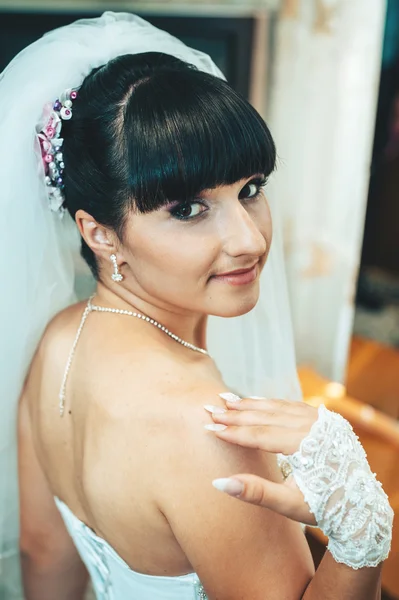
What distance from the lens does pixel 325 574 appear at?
88cm

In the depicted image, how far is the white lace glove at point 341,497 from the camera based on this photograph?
32.7 inches

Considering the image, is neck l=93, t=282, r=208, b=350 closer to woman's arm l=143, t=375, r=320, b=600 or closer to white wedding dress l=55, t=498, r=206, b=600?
woman's arm l=143, t=375, r=320, b=600

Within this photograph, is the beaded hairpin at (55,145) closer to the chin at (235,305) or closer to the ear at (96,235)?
the ear at (96,235)

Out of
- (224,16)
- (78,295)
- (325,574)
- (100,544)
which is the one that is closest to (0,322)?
(78,295)

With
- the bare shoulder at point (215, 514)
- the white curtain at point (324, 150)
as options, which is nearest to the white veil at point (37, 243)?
the bare shoulder at point (215, 514)

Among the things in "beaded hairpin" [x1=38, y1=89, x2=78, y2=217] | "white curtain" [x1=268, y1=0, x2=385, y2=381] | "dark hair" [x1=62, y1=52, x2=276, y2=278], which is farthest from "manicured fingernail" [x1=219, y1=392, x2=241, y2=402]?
"white curtain" [x1=268, y1=0, x2=385, y2=381]

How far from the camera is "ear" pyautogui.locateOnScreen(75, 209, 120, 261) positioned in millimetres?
1143

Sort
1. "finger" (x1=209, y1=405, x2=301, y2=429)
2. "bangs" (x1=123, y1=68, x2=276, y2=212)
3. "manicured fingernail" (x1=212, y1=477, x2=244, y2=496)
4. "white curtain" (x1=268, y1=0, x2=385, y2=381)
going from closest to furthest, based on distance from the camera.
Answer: "manicured fingernail" (x1=212, y1=477, x2=244, y2=496), "finger" (x1=209, y1=405, x2=301, y2=429), "bangs" (x1=123, y1=68, x2=276, y2=212), "white curtain" (x1=268, y1=0, x2=385, y2=381)

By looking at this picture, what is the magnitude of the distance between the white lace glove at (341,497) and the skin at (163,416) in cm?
11

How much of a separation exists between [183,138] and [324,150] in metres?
1.98

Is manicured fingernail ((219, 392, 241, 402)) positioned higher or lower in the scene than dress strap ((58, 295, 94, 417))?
higher

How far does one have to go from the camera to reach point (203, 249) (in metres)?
1.05

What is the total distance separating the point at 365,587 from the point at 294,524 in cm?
14

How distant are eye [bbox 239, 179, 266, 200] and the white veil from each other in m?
0.36
